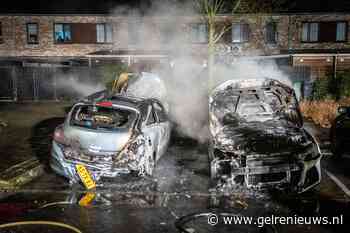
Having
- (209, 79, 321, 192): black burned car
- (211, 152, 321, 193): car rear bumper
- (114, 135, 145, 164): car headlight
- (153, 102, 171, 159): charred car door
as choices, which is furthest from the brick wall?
(211, 152, 321, 193): car rear bumper

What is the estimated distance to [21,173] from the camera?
25.3ft

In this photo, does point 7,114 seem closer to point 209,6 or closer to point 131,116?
point 209,6

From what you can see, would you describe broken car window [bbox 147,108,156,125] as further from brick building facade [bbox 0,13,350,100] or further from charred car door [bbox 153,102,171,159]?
brick building facade [bbox 0,13,350,100]

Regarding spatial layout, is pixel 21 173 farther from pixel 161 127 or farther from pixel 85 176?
pixel 161 127

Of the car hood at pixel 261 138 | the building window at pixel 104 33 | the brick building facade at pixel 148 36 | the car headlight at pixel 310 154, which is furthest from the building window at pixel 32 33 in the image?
the car headlight at pixel 310 154

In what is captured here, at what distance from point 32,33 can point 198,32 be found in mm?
11733

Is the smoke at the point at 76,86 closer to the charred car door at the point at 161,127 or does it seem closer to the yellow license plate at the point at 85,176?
the charred car door at the point at 161,127

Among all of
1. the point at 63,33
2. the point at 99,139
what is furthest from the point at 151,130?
the point at 63,33

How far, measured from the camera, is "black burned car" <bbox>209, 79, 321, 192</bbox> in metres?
6.64

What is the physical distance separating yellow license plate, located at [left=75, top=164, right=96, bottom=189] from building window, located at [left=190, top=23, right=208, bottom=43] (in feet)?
68.9

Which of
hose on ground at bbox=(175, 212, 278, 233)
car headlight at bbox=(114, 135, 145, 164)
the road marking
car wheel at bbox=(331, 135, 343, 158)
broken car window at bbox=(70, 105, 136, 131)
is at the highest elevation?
broken car window at bbox=(70, 105, 136, 131)

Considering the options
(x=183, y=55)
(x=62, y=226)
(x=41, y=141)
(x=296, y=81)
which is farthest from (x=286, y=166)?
(x=183, y=55)

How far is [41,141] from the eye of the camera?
11.0 meters

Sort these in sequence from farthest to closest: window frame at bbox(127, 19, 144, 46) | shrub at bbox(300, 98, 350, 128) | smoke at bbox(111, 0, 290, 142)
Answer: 1. window frame at bbox(127, 19, 144, 46)
2. shrub at bbox(300, 98, 350, 128)
3. smoke at bbox(111, 0, 290, 142)
